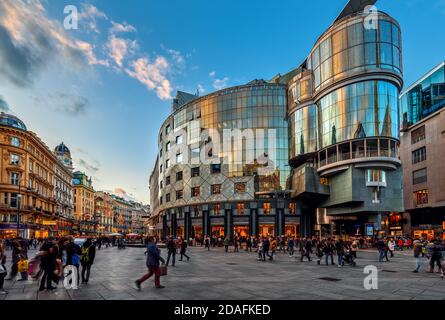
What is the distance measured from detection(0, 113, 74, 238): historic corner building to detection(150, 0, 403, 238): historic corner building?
26.9m

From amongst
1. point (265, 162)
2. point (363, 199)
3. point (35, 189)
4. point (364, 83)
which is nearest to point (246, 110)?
point (265, 162)

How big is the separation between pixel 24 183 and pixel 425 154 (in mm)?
79623

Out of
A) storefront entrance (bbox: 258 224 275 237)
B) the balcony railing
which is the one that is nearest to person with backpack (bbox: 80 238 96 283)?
the balcony railing

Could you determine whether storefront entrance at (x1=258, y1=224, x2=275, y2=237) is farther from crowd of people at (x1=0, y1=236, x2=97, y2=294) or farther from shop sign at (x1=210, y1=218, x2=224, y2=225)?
crowd of people at (x1=0, y1=236, x2=97, y2=294)

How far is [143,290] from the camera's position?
12.1 meters

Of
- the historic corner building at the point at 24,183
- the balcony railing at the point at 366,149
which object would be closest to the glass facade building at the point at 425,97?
the balcony railing at the point at 366,149

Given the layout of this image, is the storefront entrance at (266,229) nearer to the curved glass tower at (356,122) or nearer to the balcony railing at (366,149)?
the curved glass tower at (356,122)

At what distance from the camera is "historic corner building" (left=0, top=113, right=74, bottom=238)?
6206 cm

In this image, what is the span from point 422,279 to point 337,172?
35749 millimetres

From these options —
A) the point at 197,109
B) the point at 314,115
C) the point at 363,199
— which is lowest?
the point at 363,199

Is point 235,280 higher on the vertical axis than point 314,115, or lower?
lower

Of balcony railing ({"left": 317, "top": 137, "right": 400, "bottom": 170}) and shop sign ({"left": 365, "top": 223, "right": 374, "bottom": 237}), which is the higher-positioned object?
balcony railing ({"left": 317, "top": 137, "right": 400, "bottom": 170})

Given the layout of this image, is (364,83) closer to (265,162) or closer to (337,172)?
(337,172)

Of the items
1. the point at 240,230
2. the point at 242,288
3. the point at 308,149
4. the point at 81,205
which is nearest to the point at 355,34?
the point at 308,149
